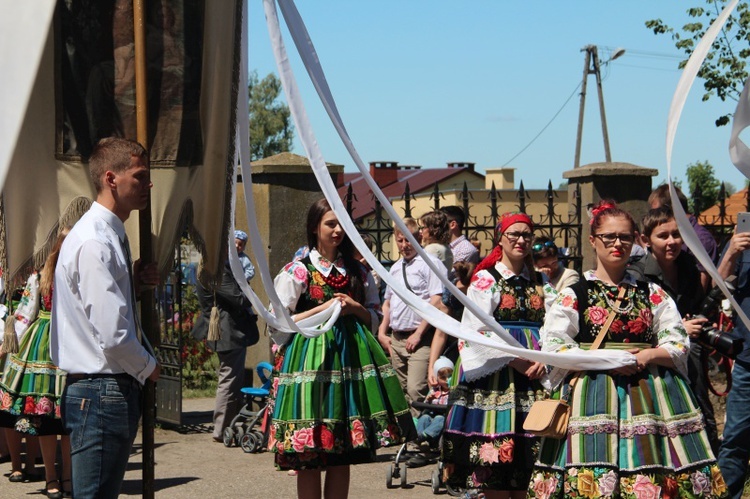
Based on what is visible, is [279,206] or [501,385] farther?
[279,206]

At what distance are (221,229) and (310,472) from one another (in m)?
1.76

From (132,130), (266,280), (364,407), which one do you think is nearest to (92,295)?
(132,130)

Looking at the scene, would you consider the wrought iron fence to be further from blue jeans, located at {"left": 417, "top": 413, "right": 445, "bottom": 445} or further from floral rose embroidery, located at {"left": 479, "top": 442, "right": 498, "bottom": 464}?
floral rose embroidery, located at {"left": 479, "top": 442, "right": 498, "bottom": 464}

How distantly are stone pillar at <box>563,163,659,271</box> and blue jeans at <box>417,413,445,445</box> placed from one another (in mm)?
2967

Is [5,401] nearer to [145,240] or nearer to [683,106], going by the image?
[145,240]

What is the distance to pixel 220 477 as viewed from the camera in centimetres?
821

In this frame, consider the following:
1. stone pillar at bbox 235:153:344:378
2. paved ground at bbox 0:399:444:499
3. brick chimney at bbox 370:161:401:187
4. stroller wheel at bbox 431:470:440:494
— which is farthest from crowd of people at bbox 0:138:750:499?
brick chimney at bbox 370:161:401:187

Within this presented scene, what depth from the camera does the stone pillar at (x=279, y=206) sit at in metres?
10.1

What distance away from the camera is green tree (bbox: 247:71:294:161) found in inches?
2149

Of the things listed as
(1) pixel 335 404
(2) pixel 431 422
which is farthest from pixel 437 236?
(1) pixel 335 404

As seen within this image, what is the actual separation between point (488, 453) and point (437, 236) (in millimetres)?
2832

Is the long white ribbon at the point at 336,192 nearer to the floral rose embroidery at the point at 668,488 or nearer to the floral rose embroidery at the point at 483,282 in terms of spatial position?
the floral rose embroidery at the point at 668,488

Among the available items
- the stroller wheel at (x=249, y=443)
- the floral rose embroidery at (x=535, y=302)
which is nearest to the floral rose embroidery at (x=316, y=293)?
the floral rose embroidery at (x=535, y=302)

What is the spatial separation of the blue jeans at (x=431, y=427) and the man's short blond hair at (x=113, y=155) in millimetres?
4204
